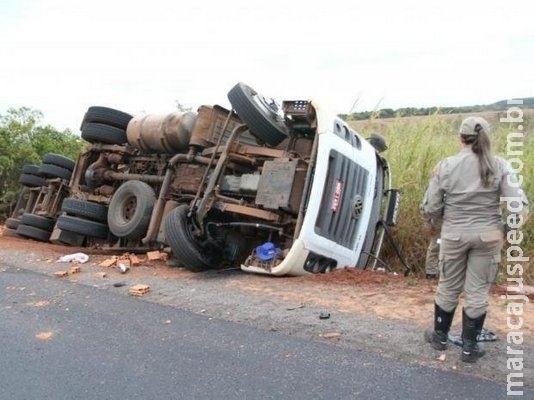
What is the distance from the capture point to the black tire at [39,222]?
973 cm

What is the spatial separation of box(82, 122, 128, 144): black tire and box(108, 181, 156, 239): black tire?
119 cm

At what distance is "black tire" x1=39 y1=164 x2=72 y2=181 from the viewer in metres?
10.1

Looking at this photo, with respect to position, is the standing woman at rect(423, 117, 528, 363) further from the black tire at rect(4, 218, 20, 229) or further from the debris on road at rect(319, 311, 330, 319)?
the black tire at rect(4, 218, 20, 229)

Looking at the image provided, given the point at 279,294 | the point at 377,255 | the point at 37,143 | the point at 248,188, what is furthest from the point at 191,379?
the point at 37,143

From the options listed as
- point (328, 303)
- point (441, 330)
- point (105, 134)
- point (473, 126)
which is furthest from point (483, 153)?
point (105, 134)

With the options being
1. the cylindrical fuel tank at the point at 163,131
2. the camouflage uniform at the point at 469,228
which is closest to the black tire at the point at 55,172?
the cylindrical fuel tank at the point at 163,131

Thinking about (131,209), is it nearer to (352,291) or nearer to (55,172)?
(55,172)

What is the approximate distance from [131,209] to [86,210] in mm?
725

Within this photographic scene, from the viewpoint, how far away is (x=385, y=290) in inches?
215

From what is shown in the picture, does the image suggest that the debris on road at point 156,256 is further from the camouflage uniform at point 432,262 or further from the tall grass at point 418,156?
the camouflage uniform at point 432,262

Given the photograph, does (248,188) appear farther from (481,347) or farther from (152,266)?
(481,347)

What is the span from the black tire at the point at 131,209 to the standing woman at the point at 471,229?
4.62 m

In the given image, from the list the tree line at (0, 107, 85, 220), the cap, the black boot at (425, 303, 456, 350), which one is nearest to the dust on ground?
the black boot at (425, 303, 456, 350)

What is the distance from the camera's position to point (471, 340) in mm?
3555
